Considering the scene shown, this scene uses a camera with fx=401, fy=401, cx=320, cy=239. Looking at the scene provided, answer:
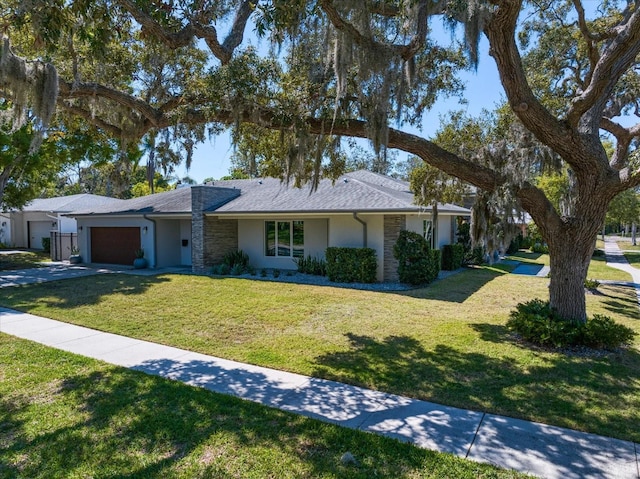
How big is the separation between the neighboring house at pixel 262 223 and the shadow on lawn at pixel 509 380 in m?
6.31

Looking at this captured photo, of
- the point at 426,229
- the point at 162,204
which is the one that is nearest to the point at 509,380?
the point at 426,229

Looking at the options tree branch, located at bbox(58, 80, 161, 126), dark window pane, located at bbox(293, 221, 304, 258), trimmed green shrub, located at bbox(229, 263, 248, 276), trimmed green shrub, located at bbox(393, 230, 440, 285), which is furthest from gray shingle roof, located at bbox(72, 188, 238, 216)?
tree branch, located at bbox(58, 80, 161, 126)

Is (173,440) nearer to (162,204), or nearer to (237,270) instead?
(237,270)

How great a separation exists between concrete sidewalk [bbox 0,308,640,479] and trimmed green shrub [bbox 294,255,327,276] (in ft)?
28.2

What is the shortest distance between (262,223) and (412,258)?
6775 mm

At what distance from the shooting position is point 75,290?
12320mm

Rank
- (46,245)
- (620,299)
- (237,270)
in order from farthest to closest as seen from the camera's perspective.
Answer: (46,245)
(237,270)
(620,299)

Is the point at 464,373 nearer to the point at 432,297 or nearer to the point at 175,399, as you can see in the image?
the point at 175,399

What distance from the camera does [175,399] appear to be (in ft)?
15.9

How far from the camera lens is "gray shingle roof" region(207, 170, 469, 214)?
13.2 metres

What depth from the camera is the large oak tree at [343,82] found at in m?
5.89

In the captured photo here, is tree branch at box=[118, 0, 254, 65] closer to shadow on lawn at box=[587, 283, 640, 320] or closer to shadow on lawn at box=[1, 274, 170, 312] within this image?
shadow on lawn at box=[1, 274, 170, 312]

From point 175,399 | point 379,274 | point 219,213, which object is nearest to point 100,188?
point 219,213

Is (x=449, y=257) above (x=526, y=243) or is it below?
below
